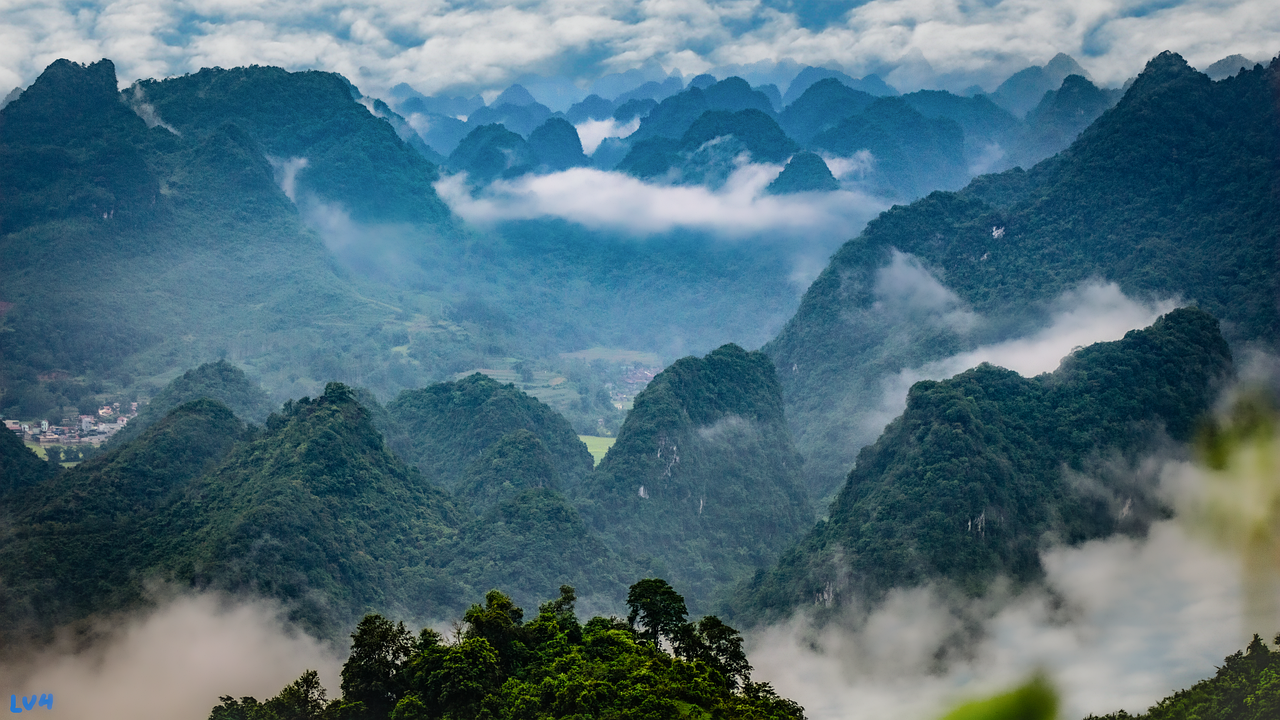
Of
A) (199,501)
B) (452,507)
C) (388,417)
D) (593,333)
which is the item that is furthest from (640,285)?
(199,501)

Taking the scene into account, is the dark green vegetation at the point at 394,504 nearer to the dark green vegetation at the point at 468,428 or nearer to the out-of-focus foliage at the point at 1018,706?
the dark green vegetation at the point at 468,428

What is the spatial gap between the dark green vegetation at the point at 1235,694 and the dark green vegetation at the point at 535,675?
11.3 m

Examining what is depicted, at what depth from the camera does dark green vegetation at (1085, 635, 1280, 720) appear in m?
30.2

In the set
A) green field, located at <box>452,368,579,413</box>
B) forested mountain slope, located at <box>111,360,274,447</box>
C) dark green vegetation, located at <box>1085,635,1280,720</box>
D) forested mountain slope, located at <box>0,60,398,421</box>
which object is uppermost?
forested mountain slope, located at <box>0,60,398,421</box>

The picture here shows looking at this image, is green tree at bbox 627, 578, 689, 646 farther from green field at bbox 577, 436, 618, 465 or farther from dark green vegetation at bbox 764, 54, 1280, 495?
green field at bbox 577, 436, 618, 465

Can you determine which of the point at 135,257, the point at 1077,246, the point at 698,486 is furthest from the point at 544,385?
the point at 1077,246

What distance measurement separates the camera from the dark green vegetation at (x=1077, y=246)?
66500mm

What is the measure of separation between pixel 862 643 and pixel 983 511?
7472 mm

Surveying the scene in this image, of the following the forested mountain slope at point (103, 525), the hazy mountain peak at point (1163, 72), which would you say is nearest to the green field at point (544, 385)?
the forested mountain slope at point (103, 525)

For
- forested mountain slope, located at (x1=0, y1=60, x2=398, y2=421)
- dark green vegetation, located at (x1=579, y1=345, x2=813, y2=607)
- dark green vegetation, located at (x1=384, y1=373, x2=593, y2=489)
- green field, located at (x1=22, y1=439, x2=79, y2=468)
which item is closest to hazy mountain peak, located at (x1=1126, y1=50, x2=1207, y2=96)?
dark green vegetation, located at (x1=579, y1=345, x2=813, y2=607)

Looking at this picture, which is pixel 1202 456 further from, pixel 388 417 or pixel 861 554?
pixel 388 417

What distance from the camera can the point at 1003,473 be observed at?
46.9 m

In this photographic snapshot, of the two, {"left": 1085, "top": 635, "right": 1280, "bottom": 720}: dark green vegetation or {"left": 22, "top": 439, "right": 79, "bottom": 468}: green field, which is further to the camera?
{"left": 22, "top": 439, "right": 79, "bottom": 468}: green field

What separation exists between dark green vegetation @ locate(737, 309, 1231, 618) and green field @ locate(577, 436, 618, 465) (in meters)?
39.9
